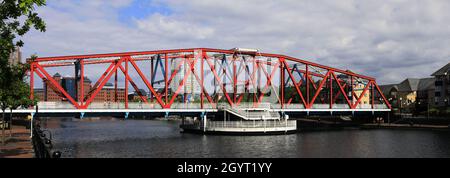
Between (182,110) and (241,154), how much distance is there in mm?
31035

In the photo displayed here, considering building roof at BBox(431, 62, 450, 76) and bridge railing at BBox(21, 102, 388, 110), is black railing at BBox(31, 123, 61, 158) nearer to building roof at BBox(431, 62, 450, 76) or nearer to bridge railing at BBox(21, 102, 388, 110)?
bridge railing at BBox(21, 102, 388, 110)

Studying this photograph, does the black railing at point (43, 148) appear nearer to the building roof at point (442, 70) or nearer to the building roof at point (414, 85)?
the building roof at point (442, 70)

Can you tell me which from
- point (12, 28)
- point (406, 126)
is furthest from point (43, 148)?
point (406, 126)

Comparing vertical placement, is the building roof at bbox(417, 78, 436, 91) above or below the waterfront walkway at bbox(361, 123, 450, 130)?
above

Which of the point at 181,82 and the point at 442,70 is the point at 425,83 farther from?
the point at 181,82

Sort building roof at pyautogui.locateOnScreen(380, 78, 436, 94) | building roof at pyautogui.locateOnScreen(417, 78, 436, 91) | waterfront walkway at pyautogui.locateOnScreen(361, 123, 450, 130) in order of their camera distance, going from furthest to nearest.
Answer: building roof at pyautogui.locateOnScreen(380, 78, 436, 94) → building roof at pyautogui.locateOnScreen(417, 78, 436, 91) → waterfront walkway at pyautogui.locateOnScreen(361, 123, 450, 130)

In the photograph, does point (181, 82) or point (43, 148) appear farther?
point (181, 82)

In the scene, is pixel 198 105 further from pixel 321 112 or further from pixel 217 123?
pixel 321 112

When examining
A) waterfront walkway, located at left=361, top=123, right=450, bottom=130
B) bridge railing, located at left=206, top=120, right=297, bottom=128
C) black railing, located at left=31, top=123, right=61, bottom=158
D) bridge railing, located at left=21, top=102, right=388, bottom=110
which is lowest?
waterfront walkway, located at left=361, top=123, right=450, bottom=130

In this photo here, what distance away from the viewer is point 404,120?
352ft

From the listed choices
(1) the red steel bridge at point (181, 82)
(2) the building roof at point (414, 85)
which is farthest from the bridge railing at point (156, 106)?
(2) the building roof at point (414, 85)

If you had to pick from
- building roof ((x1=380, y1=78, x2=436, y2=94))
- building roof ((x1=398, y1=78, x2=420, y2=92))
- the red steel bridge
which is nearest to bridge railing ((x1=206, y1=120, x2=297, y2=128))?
the red steel bridge
